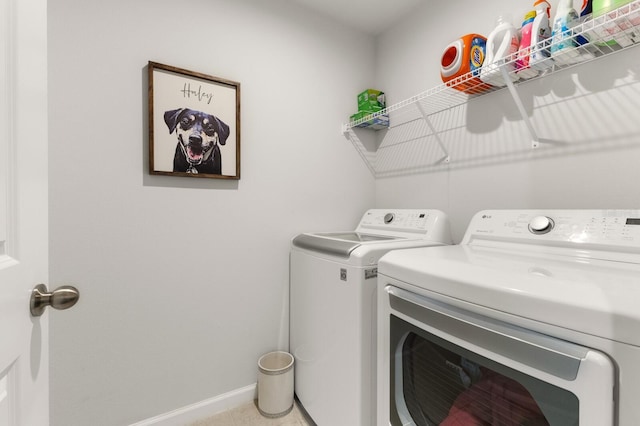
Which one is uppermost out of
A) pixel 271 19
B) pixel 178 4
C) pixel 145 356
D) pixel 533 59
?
pixel 271 19

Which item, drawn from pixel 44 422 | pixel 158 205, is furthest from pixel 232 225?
pixel 44 422

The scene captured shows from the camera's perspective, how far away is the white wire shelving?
2.98 feet

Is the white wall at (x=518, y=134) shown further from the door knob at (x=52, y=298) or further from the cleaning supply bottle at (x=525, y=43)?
the door knob at (x=52, y=298)

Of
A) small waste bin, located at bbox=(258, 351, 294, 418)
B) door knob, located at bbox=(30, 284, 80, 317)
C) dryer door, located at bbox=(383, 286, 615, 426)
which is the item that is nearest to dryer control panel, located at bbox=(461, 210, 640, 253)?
dryer door, located at bbox=(383, 286, 615, 426)

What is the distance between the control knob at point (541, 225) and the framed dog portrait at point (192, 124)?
1363 mm

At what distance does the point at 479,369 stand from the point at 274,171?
134cm

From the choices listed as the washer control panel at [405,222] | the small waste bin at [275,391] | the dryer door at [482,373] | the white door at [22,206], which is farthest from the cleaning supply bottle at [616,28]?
the small waste bin at [275,391]

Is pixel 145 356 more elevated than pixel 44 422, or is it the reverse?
pixel 44 422

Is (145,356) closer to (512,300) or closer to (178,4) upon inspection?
(512,300)

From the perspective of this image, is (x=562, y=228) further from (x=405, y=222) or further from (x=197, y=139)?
(x=197, y=139)

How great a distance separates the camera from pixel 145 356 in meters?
1.35

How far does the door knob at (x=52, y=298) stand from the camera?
1.75 feet

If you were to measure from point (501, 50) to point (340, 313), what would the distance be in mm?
1279

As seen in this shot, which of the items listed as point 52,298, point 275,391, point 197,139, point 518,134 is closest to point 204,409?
point 275,391
